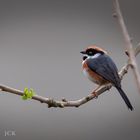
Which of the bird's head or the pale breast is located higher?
the bird's head

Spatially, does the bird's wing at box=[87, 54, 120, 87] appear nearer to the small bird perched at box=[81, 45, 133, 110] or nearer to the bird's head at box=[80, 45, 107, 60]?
the small bird perched at box=[81, 45, 133, 110]

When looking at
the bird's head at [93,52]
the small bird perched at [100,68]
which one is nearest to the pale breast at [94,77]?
the small bird perched at [100,68]

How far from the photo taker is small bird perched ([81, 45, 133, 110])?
4820mm

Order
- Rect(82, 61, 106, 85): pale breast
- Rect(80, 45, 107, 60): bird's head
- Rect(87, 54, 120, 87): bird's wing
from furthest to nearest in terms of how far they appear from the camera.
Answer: Rect(80, 45, 107, 60): bird's head → Rect(82, 61, 106, 85): pale breast → Rect(87, 54, 120, 87): bird's wing

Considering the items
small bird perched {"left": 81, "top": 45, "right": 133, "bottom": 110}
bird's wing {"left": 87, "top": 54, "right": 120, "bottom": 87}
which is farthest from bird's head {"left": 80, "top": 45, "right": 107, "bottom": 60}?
bird's wing {"left": 87, "top": 54, "right": 120, "bottom": 87}

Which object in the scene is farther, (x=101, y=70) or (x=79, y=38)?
(x=79, y=38)

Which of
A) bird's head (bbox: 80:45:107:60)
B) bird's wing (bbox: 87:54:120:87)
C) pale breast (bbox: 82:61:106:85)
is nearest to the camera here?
bird's wing (bbox: 87:54:120:87)

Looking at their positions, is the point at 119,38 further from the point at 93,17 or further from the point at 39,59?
the point at 39,59

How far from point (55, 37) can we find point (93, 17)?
2.52ft

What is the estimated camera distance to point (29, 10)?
29.3 ft

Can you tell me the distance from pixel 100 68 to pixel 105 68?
10 cm

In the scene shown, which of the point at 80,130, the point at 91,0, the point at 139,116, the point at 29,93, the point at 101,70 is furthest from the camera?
the point at 91,0

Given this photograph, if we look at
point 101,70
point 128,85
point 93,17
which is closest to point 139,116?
point 128,85

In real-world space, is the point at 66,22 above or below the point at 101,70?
above
